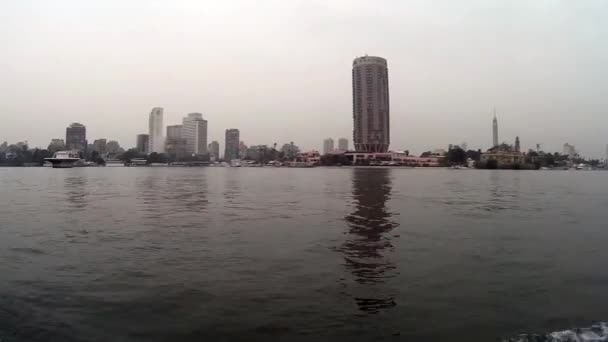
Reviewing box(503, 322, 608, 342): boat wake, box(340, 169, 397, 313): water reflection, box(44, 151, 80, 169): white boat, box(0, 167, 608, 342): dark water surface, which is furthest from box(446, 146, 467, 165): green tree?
box(503, 322, 608, 342): boat wake

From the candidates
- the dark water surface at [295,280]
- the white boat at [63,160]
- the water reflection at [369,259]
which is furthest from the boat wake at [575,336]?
the white boat at [63,160]

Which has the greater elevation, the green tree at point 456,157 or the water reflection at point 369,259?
the green tree at point 456,157

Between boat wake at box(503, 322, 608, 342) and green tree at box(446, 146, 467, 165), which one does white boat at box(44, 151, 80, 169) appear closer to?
boat wake at box(503, 322, 608, 342)

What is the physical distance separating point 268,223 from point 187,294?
962cm

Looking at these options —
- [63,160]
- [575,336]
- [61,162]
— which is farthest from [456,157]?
[575,336]

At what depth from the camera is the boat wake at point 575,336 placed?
5802 mm

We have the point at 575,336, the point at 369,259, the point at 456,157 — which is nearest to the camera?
the point at 575,336

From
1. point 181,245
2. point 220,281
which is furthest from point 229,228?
point 220,281

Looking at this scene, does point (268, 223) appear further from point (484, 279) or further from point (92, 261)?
point (484, 279)

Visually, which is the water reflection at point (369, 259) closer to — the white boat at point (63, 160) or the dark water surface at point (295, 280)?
the dark water surface at point (295, 280)

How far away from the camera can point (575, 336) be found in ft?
19.3

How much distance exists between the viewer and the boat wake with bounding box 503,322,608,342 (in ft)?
19.0

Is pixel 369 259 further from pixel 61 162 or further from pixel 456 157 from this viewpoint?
pixel 456 157

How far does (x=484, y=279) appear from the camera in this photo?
943cm
